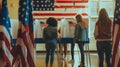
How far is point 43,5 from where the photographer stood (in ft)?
34.4

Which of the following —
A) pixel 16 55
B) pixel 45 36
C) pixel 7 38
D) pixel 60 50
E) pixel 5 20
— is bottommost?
pixel 60 50

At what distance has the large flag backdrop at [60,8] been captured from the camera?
34.5 ft

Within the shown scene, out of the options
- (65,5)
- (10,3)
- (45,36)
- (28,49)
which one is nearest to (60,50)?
(45,36)

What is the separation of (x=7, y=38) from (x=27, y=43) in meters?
0.32

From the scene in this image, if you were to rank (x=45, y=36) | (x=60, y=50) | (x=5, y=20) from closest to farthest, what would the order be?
1. (x=5, y=20)
2. (x=45, y=36)
3. (x=60, y=50)

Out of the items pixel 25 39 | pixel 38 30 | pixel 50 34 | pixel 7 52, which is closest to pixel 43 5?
pixel 38 30

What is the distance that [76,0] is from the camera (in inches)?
420

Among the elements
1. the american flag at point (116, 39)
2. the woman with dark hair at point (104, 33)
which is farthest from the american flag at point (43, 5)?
the american flag at point (116, 39)

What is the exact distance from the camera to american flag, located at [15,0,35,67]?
12.8 feet

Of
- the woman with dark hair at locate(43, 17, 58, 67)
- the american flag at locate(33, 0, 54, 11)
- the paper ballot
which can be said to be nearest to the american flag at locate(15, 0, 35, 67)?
the woman with dark hair at locate(43, 17, 58, 67)

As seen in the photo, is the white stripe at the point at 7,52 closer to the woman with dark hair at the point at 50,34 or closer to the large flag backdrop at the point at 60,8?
the woman with dark hair at the point at 50,34

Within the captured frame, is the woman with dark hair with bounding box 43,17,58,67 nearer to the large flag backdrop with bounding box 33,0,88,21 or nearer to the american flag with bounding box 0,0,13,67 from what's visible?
the large flag backdrop with bounding box 33,0,88,21

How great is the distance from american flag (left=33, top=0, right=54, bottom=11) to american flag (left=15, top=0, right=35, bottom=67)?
6.35 meters

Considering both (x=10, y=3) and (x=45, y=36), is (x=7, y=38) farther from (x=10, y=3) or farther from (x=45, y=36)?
(x=10, y=3)
